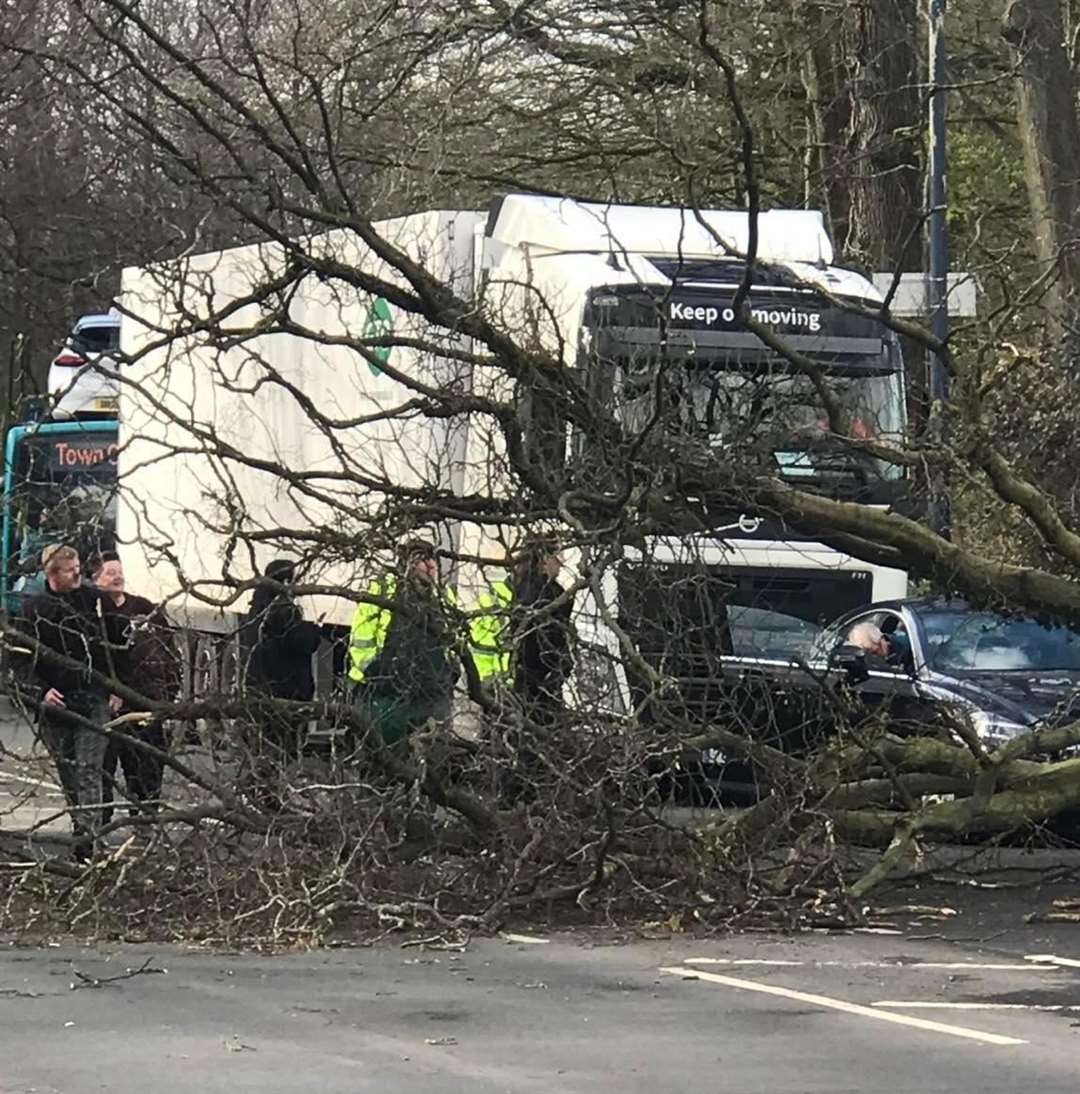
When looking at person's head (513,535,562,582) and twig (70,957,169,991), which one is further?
person's head (513,535,562,582)

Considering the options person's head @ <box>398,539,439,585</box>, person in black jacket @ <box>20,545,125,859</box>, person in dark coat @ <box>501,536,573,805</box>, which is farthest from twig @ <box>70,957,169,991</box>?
person's head @ <box>398,539,439,585</box>

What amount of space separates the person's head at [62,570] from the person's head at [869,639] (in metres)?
4.91

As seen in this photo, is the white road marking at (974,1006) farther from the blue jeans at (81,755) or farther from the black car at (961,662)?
the black car at (961,662)

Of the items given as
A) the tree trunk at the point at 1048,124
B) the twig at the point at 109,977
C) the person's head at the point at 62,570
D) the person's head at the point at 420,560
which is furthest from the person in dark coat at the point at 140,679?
the tree trunk at the point at 1048,124

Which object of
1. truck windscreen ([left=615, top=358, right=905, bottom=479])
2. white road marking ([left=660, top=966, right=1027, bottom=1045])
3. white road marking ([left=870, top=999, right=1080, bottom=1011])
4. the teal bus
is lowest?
white road marking ([left=660, top=966, right=1027, bottom=1045])

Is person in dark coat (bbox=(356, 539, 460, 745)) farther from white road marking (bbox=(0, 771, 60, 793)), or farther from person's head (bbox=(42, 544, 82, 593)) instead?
person's head (bbox=(42, 544, 82, 593))

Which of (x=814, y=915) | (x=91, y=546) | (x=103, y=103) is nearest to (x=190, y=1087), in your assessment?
(x=814, y=915)

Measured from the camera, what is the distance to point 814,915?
10602mm

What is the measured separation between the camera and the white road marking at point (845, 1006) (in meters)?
8.08

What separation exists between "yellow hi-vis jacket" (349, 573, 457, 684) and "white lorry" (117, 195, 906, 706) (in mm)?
133

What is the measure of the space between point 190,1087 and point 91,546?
25.2 ft

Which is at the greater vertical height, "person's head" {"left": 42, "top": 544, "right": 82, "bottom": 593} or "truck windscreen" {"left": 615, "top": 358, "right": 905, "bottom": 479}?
"truck windscreen" {"left": 615, "top": 358, "right": 905, "bottom": 479}

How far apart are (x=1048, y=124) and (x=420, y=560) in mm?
10235

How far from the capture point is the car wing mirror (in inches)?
524
